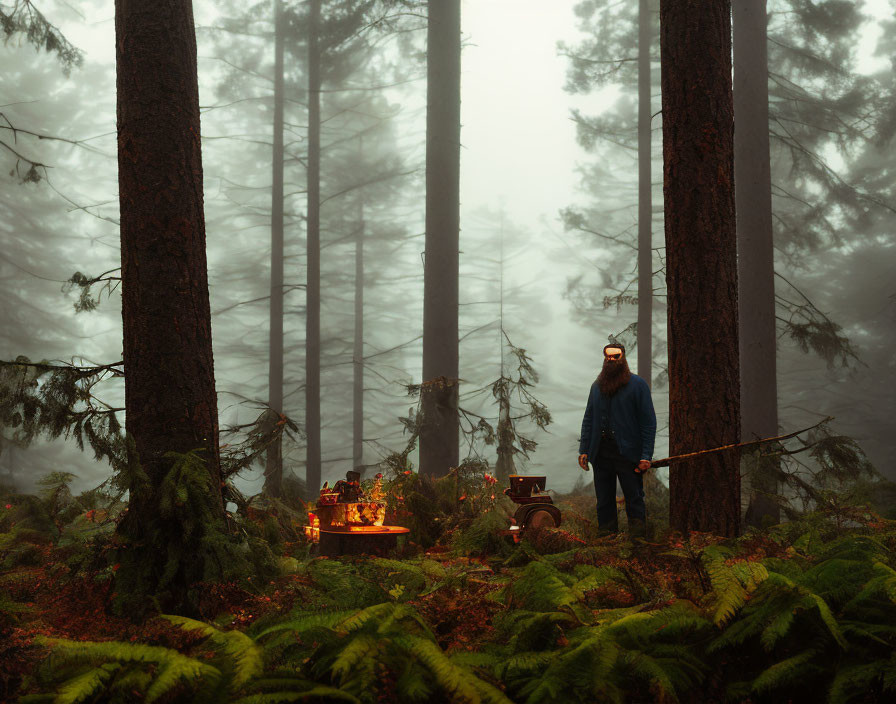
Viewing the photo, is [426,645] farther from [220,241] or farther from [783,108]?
[220,241]

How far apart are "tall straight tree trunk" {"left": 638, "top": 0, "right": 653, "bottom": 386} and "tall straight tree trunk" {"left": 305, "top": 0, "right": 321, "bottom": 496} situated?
838cm

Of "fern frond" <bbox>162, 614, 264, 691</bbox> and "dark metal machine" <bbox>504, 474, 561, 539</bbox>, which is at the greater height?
"dark metal machine" <bbox>504, 474, 561, 539</bbox>

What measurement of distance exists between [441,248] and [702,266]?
565 cm

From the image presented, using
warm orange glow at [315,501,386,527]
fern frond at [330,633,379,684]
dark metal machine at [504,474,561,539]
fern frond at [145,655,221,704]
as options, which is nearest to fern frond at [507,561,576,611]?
fern frond at [330,633,379,684]

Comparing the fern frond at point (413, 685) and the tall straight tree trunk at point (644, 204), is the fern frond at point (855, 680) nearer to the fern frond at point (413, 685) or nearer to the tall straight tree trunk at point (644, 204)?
the fern frond at point (413, 685)

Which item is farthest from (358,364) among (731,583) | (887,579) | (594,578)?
(887,579)

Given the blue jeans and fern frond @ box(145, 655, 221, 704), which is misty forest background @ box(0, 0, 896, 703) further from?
the blue jeans

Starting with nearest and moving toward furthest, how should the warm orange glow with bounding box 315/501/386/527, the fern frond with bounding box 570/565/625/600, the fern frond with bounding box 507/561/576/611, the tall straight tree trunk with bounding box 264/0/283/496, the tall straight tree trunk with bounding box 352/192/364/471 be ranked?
the fern frond with bounding box 507/561/576/611 → the fern frond with bounding box 570/565/625/600 → the warm orange glow with bounding box 315/501/386/527 → the tall straight tree trunk with bounding box 264/0/283/496 → the tall straight tree trunk with bounding box 352/192/364/471

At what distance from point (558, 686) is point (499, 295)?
36.3 metres

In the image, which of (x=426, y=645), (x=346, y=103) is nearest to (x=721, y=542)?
(x=426, y=645)

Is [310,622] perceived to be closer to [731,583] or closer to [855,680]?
[731,583]

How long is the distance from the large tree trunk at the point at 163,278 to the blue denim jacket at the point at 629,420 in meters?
4.16

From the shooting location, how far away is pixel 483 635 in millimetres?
3477

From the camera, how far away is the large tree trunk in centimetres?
436
